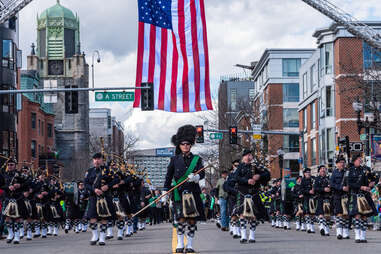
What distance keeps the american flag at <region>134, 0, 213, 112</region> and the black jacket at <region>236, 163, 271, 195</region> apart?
4.00 metres

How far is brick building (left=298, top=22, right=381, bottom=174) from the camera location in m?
54.8

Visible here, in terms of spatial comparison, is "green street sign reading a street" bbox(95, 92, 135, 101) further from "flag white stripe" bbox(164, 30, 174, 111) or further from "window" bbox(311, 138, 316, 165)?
"window" bbox(311, 138, 316, 165)

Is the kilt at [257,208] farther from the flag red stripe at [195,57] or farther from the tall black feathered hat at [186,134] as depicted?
the flag red stripe at [195,57]

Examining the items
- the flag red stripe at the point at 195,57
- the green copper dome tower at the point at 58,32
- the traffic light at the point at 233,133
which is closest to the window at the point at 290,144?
the traffic light at the point at 233,133

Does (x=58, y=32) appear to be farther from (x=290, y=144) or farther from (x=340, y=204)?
(x=340, y=204)

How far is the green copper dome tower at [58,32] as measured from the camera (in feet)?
438

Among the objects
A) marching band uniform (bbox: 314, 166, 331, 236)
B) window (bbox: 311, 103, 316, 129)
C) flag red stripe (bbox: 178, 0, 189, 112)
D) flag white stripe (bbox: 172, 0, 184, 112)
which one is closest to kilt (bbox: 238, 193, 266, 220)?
flag red stripe (bbox: 178, 0, 189, 112)

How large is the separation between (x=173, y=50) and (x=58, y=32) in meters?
116

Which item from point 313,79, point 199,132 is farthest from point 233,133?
point 313,79

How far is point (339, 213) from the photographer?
1870cm

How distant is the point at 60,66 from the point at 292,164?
61627 mm

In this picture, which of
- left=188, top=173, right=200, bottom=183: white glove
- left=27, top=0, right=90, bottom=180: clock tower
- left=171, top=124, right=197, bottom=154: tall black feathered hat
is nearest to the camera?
left=188, top=173, right=200, bottom=183: white glove

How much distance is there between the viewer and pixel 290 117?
86.9m

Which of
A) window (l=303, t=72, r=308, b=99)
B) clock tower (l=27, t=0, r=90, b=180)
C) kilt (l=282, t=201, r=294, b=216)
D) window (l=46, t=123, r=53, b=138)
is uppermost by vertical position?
clock tower (l=27, t=0, r=90, b=180)
